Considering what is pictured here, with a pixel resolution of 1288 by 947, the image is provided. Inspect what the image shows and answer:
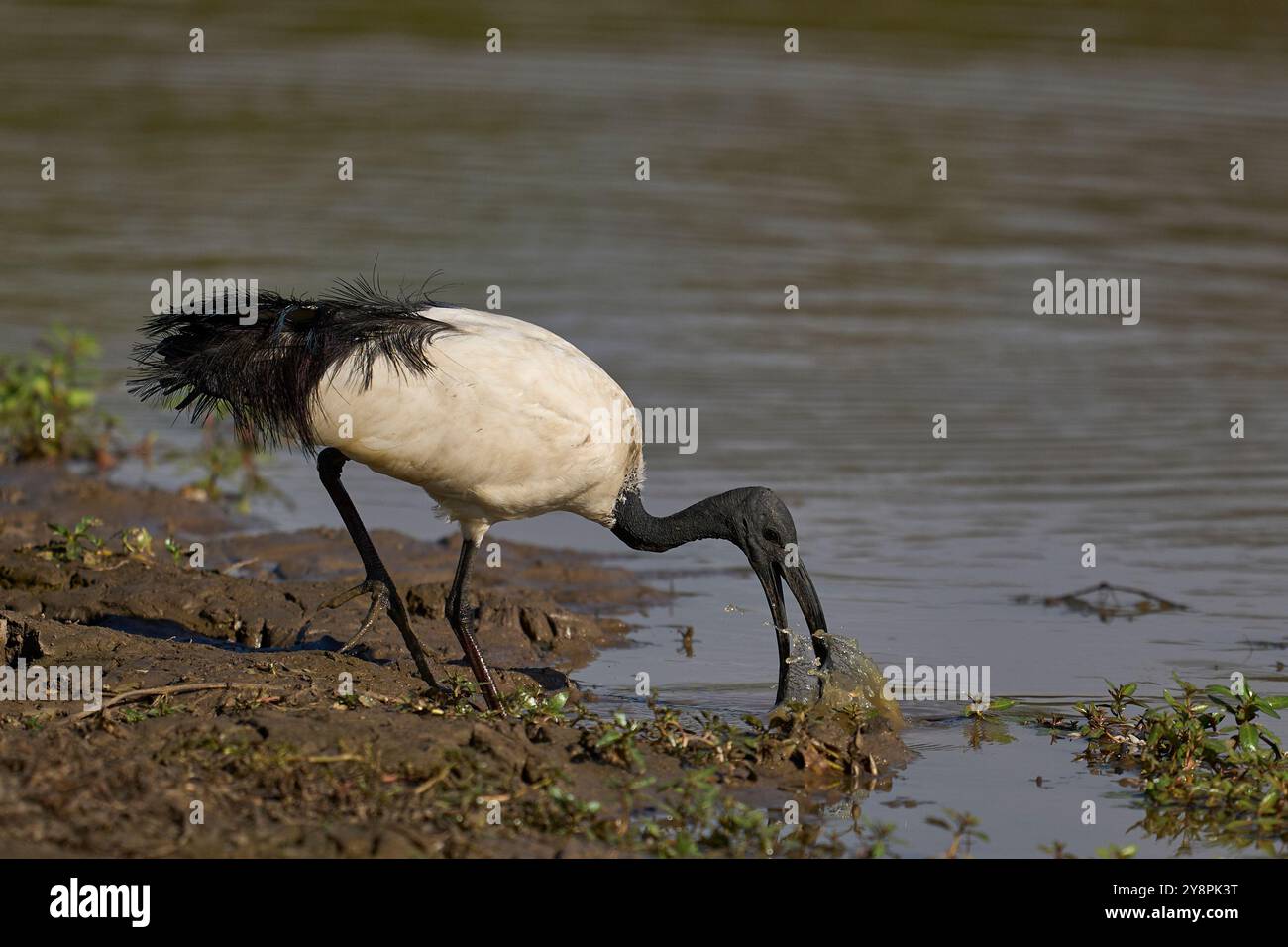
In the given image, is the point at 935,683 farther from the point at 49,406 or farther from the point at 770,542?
the point at 49,406

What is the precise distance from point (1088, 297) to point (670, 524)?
334 inches

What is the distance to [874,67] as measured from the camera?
24.5 meters

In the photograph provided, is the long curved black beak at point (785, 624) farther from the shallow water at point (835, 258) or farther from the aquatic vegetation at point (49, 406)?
the aquatic vegetation at point (49, 406)

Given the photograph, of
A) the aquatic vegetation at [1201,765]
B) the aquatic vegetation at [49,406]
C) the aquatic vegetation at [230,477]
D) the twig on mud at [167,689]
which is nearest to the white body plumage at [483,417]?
the twig on mud at [167,689]

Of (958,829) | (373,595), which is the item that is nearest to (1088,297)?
(373,595)

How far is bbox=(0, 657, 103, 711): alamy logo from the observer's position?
6.26 m

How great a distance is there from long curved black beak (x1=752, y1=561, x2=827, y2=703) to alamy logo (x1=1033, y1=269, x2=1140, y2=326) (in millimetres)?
7870

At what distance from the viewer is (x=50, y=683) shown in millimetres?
6535

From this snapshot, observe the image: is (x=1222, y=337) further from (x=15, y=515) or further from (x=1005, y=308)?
(x=15, y=515)

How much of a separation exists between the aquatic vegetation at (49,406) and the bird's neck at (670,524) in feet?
13.7

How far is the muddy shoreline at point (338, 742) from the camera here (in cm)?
505

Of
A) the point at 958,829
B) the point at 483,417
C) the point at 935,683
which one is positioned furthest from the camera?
the point at 935,683
